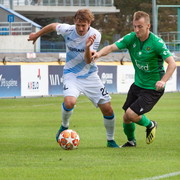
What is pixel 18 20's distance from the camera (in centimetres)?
4806

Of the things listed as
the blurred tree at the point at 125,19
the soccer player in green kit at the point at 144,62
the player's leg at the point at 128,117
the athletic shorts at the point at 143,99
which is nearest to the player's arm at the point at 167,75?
the soccer player in green kit at the point at 144,62

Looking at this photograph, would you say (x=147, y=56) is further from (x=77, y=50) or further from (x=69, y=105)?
(x=69, y=105)

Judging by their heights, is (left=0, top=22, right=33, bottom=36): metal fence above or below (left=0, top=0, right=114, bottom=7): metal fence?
below

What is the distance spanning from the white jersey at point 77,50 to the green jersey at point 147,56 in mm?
548

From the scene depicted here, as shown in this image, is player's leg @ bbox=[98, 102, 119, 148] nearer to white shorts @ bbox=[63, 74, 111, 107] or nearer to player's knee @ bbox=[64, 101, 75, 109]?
white shorts @ bbox=[63, 74, 111, 107]

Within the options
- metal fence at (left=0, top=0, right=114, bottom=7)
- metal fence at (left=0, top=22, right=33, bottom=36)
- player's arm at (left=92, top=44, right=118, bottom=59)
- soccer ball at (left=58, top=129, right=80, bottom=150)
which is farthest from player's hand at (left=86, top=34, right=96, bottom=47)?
metal fence at (left=0, top=0, right=114, bottom=7)

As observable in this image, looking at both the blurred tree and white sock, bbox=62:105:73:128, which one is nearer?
white sock, bbox=62:105:73:128

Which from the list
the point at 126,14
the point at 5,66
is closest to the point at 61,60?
the point at 5,66

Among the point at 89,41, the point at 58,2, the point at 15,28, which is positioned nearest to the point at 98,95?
the point at 89,41

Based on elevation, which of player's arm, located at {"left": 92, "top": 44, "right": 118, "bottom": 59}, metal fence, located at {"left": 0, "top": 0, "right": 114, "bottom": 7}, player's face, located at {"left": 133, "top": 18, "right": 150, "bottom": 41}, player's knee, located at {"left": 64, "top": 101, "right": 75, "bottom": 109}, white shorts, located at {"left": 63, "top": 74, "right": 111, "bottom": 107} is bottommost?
player's knee, located at {"left": 64, "top": 101, "right": 75, "bottom": 109}

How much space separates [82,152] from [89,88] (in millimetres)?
1213

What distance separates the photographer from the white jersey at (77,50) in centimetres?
1165

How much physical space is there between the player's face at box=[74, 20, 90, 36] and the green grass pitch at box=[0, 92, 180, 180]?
1.87m

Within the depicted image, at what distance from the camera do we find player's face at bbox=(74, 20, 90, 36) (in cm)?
1135
